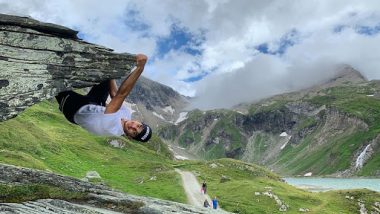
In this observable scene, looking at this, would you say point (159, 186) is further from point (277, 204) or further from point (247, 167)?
point (247, 167)

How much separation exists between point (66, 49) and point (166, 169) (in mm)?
130515

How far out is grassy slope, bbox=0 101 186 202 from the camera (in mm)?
91375

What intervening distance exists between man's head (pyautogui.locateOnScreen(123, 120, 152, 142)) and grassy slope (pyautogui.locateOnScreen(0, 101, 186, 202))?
5021 centimetres

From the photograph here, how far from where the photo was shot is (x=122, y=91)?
18.4m

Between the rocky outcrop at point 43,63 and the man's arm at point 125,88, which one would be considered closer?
the man's arm at point 125,88

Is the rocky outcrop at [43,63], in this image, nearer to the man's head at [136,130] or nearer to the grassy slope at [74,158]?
the man's head at [136,130]

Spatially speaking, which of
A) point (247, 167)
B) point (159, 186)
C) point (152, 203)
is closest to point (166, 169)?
point (159, 186)

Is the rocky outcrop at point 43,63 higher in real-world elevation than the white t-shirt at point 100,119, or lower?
higher

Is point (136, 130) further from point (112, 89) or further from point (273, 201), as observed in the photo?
point (273, 201)

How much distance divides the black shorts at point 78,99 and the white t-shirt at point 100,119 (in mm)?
293

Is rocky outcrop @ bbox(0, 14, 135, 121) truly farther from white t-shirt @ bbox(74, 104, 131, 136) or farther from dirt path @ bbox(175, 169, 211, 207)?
dirt path @ bbox(175, 169, 211, 207)

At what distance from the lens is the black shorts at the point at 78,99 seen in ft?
60.7

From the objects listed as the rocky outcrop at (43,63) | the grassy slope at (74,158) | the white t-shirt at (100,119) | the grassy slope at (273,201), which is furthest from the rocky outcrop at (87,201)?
the grassy slope at (273,201)


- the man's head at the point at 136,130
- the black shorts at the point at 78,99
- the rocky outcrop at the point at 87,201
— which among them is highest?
the black shorts at the point at 78,99
